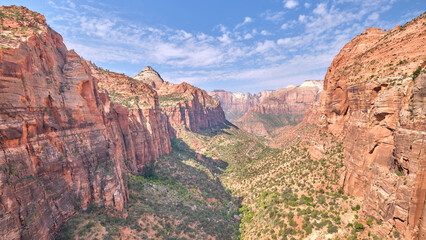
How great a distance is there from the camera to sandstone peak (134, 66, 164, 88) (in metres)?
158

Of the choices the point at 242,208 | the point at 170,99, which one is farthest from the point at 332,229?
the point at 170,99

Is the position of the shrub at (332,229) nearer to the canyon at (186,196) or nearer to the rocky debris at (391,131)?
the canyon at (186,196)

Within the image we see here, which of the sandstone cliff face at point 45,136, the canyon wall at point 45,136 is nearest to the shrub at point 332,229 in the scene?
the canyon wall at point 45,136

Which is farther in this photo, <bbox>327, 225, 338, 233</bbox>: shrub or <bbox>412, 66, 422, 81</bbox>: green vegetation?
<bbox>327, 225, 338, 233</bbox>: shrub

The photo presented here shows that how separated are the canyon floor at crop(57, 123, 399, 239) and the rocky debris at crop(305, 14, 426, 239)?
2.62 meters

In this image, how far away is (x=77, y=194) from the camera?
25.3 m

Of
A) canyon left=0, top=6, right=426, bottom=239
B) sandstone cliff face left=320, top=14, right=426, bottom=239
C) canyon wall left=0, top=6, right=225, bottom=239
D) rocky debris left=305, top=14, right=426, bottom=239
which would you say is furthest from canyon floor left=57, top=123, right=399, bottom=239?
canyon wall left=0, top=6, right=225, bottom=239

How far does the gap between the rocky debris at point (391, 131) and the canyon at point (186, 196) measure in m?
0.13

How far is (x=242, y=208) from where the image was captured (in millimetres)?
46438

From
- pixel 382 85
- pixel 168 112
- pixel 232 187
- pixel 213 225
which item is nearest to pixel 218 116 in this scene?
pixel 168 112

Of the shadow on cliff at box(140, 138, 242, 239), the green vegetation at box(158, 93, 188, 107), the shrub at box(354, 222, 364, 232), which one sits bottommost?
the shadow on cliff at box(140, 138, 242, 239)

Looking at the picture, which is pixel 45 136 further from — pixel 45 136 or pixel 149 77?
pixel 149 77

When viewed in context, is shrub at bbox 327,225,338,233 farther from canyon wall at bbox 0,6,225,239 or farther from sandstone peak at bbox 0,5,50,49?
sandstone peak at bbox 0,5,50,49

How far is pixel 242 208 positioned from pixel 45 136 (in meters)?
45.3
